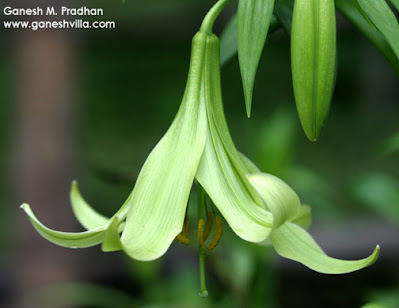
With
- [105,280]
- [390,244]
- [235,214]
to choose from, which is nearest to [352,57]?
[390,244]

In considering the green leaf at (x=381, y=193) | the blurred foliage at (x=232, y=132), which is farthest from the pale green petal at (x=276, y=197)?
the green leaf at (x=381, y=193)

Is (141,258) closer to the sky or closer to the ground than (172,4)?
closer to the ground

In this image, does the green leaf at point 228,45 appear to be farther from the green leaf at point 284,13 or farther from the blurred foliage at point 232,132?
the blurred foliage at point 232,132

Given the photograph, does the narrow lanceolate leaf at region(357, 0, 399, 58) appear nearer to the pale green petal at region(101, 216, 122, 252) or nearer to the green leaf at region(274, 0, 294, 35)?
the green leaf at region(274, 0, 294, 35)

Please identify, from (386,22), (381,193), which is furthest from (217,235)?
(381,193)

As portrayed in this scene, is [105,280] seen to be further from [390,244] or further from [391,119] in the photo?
[391,119]

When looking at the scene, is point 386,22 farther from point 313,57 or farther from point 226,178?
point 226,178

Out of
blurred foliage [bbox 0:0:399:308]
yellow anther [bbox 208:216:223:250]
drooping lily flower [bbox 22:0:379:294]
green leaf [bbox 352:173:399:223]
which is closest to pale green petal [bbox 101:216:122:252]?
drooping lily flower [bbox 22:0:379:294]
